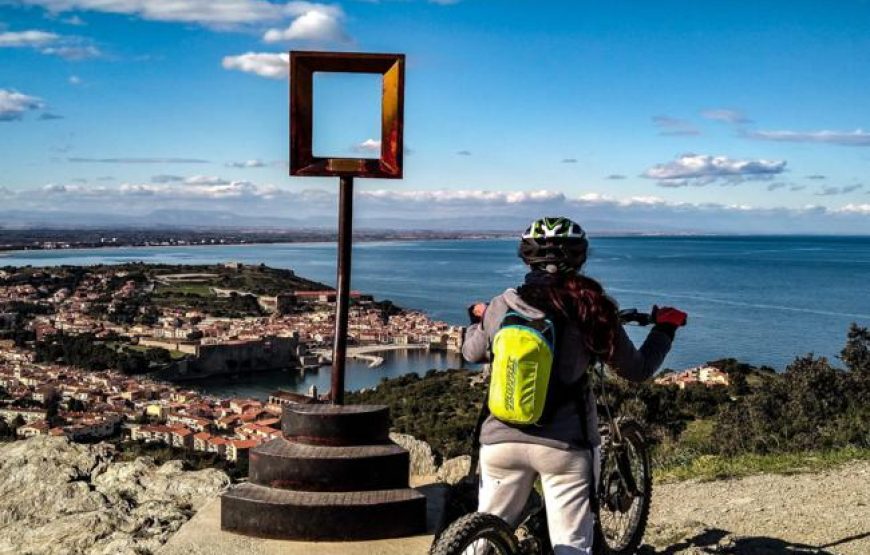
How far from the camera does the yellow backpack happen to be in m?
2.51

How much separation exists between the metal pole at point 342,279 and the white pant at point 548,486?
5.76ft

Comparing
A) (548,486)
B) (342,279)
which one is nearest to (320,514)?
(342,279)

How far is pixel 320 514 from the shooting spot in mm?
3844

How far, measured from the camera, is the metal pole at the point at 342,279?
4355 millimetres

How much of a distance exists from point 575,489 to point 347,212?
2.21 m

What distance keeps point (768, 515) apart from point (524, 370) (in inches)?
125

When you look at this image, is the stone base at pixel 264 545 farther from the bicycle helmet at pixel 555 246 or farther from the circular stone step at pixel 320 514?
the bicycle helmet at pixel 555 246

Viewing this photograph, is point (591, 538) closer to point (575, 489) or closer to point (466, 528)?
point (575, 489)

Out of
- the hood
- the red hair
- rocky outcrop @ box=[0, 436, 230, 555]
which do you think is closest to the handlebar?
the red hair

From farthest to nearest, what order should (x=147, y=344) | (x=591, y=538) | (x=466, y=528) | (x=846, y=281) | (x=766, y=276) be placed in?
(x=766, y=276) < (x=846, y=281) < (x=147, y=344) < (x=591, y=538) < (x=466, y=528)

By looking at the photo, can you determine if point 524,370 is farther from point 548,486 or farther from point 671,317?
point 671,317

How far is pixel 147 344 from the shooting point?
51.2 metres

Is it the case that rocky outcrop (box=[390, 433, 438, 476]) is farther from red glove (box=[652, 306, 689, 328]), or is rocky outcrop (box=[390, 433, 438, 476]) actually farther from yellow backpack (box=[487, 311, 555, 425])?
yellow backpack (box=[487, 311, 555, 425])

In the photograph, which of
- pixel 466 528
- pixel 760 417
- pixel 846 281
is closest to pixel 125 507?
pixel 466 528
